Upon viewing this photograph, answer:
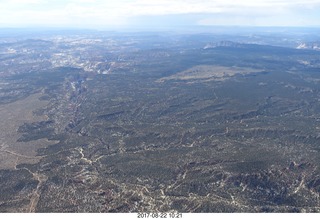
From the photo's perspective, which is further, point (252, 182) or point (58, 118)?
point (58, 118)

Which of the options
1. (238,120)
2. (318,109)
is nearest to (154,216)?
(238,120)

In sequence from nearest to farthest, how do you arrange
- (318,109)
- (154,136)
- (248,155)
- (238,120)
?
1. (248,155)
2. (154,136)
3. (238,120)
4. (318,109)

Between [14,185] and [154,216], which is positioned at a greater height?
[154,216]

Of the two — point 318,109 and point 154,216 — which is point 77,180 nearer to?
point 154,216

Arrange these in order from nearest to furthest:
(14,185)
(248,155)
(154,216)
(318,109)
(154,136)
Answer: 1. (154,216)
2. (14,185)
3. (248,155)
4. (154,136)
5. (318,109)

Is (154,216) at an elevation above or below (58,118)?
above

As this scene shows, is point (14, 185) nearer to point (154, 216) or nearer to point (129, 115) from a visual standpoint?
point (154, 216)

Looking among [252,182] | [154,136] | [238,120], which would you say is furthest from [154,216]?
[238,120]

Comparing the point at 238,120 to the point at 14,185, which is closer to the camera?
the point at 14,185

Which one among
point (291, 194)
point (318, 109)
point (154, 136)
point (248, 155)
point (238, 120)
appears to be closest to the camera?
point (291, 194)
